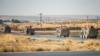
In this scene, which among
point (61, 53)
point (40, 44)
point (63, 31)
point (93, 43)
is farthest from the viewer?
point (63, 31)

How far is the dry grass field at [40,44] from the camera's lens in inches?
554

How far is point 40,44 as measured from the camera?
47.6 feet

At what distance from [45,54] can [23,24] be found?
1023 mm

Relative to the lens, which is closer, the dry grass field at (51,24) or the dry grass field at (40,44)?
the dry grass field at (40,44)

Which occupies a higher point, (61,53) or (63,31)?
(63,31)

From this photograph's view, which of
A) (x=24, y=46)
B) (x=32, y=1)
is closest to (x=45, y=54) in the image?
(x=24, y=46)

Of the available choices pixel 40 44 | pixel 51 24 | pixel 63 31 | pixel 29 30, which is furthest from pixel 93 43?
pixel 29 30

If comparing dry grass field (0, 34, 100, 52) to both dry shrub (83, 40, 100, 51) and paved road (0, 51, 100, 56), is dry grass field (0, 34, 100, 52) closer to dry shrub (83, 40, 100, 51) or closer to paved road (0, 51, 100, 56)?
dry shrub (83, 40, 100, 51)

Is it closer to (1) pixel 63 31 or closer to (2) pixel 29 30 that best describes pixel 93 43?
(1) pixel 63 31

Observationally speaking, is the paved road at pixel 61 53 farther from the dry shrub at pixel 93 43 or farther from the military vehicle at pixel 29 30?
the military vehicle at pixel 29 30

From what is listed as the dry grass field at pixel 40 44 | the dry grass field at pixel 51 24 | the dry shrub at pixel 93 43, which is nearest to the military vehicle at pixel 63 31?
the dry grass field at pixel 51 24

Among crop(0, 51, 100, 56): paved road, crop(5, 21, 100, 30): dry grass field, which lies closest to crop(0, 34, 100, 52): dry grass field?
crop(0, 51, 100, 56): paved road

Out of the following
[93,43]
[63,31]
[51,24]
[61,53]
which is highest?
[51,24]

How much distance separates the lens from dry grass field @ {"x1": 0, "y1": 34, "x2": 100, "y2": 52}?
14.1 m
